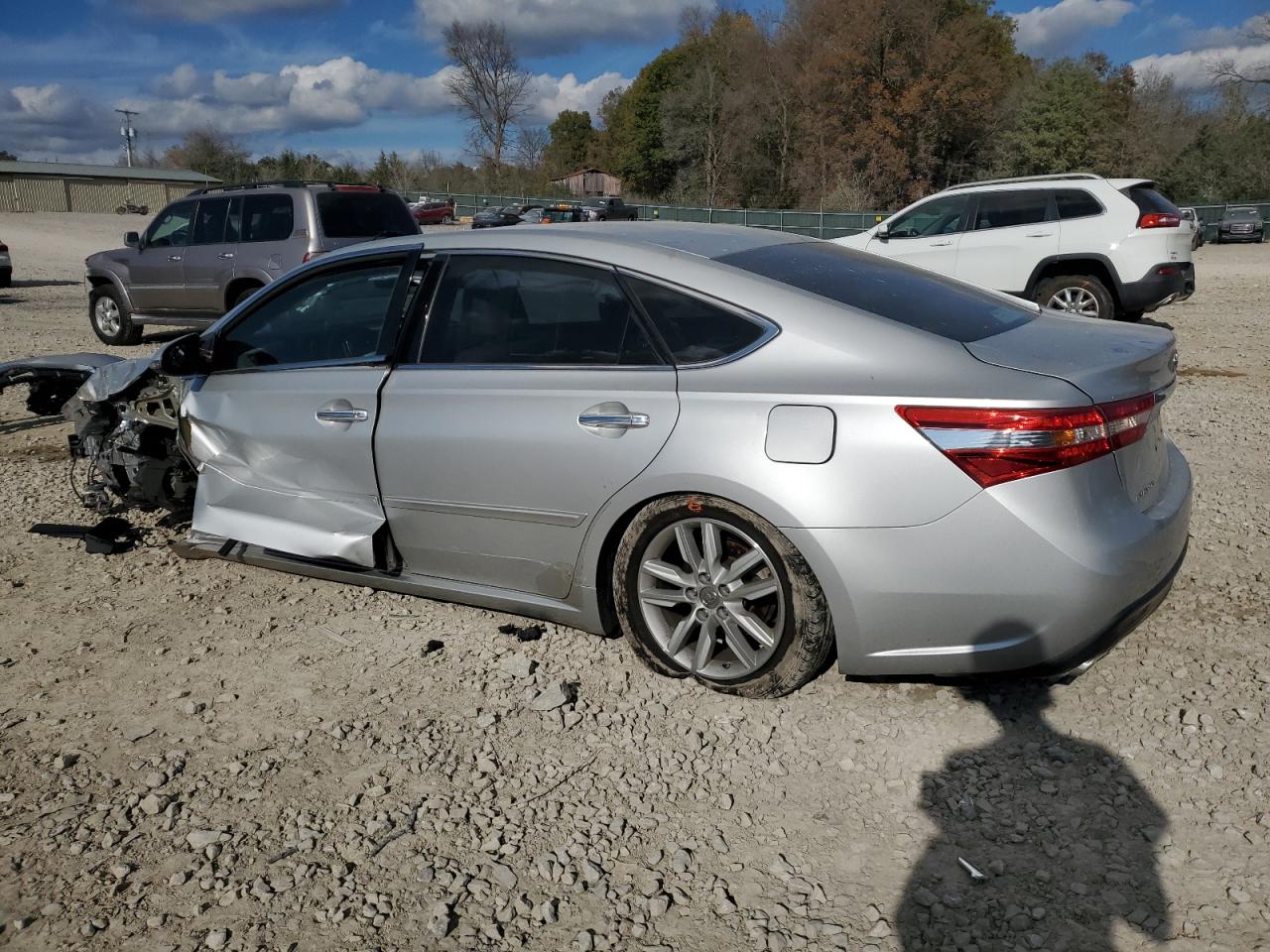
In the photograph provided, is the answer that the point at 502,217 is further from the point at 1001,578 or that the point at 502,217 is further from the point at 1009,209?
the point at 1001,578

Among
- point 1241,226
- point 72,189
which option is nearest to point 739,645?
point 1241,226

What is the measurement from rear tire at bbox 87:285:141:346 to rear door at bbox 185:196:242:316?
4.94ft

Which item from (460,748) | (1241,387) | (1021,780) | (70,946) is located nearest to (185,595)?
(460,748)

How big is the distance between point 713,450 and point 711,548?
0.34 meters

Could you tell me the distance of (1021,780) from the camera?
3092mm

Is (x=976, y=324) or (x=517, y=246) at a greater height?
(x=517, y=246)

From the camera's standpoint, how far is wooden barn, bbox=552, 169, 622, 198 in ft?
264

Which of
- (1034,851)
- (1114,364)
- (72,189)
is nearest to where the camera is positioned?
(1034,851)

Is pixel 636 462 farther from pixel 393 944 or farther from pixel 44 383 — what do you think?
pixel 44 383

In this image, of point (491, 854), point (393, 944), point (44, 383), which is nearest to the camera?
point (393, 944)

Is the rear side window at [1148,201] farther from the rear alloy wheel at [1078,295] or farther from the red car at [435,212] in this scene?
the red car at [435,212]

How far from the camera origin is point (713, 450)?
3344 millimetres

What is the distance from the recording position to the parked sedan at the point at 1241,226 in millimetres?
38781

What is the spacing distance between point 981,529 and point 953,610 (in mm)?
268
